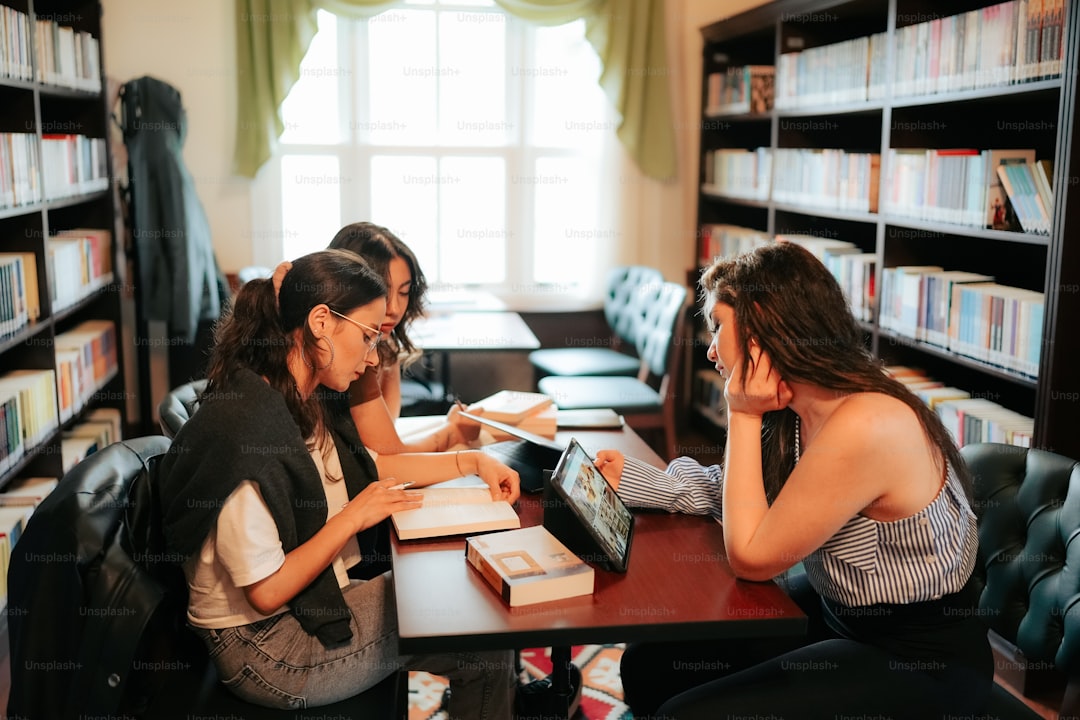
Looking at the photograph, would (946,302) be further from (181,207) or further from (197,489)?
(181,207)

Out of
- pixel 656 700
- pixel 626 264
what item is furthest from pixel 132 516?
pixel 626 264

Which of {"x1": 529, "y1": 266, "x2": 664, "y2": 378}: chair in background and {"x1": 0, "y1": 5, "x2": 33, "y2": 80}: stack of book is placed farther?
{"x1": 529, "y1": 266, "x2": 664, "y2": 378}: chair in background

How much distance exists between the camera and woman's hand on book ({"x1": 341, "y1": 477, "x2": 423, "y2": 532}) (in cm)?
168

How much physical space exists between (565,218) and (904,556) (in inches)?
140

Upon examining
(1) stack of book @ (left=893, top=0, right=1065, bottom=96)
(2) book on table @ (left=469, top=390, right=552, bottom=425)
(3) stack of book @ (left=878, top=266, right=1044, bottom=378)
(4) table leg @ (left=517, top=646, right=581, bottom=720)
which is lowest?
(4) table leg @ (left=517, top=646, right=581, bottom=720)

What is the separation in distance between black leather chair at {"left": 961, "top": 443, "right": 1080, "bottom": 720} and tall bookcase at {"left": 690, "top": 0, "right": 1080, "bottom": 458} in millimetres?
819

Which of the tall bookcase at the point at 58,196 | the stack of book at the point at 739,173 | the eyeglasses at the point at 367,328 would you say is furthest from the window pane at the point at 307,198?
the eyeglasses at the point at 367,328

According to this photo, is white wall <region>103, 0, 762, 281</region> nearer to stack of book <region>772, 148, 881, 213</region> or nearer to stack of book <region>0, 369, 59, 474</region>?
stack of book <region>772, 148, 881, 213</region>

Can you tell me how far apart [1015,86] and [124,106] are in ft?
11.3

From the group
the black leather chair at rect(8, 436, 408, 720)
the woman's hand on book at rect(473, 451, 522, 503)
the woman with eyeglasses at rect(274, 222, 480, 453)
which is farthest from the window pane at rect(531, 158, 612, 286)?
the black leather chair at rect(8, 436, 408, 720)

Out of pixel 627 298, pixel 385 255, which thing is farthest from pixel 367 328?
pixel 627 298

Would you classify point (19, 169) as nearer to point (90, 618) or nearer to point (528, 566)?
point (90, 618)

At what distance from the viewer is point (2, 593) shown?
2.78 meters

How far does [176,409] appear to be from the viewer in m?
2.04
